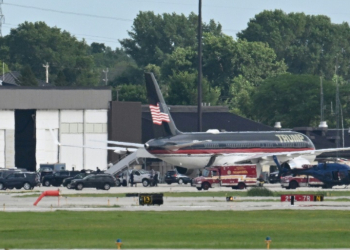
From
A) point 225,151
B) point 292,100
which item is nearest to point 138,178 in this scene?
point 225,151

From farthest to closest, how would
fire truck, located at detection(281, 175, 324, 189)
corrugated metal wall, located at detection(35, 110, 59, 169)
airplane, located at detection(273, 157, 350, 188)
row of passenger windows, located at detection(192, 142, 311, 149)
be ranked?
corrugated metal wall, located at detection(35, 110, 59, 169)
row of passenger windows, located at detection(192, 142, 311, 149)
fire truck, located at detection(281, 175, 324, 189)
airplane, located at detection(273, 157, 350, 188)

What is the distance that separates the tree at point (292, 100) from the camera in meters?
164

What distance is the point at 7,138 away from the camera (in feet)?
385

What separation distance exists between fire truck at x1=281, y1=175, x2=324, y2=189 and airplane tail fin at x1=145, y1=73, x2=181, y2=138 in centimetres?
1571

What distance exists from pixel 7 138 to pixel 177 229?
252 ft

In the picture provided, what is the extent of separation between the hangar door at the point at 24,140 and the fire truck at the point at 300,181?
49.0 meters

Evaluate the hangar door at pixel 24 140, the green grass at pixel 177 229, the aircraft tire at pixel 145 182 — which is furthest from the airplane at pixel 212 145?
the green grass at pixel 177 229

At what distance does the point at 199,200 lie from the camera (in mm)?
64188

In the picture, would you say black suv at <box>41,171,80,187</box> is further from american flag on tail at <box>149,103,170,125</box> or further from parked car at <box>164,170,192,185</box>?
parked car at <box>164,170,192,185</box>

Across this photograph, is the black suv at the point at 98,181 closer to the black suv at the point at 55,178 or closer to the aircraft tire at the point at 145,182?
the black suv at the point at 55,178

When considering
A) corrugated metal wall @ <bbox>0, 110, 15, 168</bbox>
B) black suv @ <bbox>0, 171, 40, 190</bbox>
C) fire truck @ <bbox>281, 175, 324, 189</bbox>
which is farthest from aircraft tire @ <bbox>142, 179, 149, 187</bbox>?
corrugated metal wall @ <bbox>0, 110, 15, 168</bbox>

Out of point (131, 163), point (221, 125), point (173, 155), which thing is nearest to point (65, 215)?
point (173, 155)

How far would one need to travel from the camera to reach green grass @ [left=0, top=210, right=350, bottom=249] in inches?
1480

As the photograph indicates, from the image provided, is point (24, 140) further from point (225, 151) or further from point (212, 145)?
point (225, 151)
